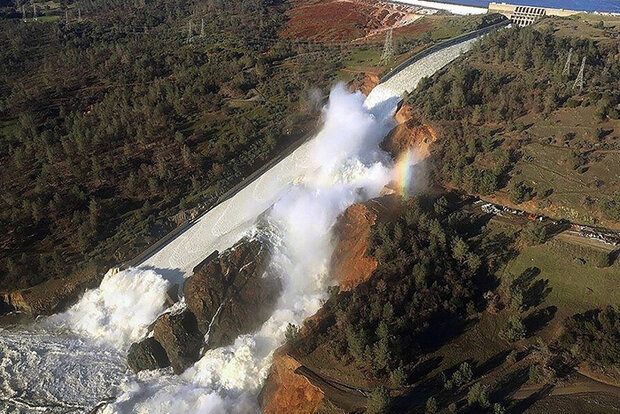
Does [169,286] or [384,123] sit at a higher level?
[384,123]

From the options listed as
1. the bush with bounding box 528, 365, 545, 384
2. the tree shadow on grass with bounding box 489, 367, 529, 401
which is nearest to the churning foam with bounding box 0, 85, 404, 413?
the tree shadow on grass with bounding box 489, 367, 529, 401

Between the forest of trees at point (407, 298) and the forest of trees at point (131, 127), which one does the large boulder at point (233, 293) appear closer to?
the forest of trees at point (407, 298)

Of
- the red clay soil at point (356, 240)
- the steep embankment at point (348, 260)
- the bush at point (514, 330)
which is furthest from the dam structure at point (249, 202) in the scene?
the bush at point (514, 330)

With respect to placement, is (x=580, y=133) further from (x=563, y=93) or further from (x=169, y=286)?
(x=169, y=286)

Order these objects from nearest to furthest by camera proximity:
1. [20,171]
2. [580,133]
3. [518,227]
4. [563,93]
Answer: [518,227], [580,133], [563,93], [20,171]

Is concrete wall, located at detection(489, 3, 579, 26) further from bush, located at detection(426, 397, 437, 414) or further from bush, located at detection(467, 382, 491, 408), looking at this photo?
bush, located at detection(426, 397, 437, 414)

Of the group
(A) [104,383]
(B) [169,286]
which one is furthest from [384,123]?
(A) [104,383]
